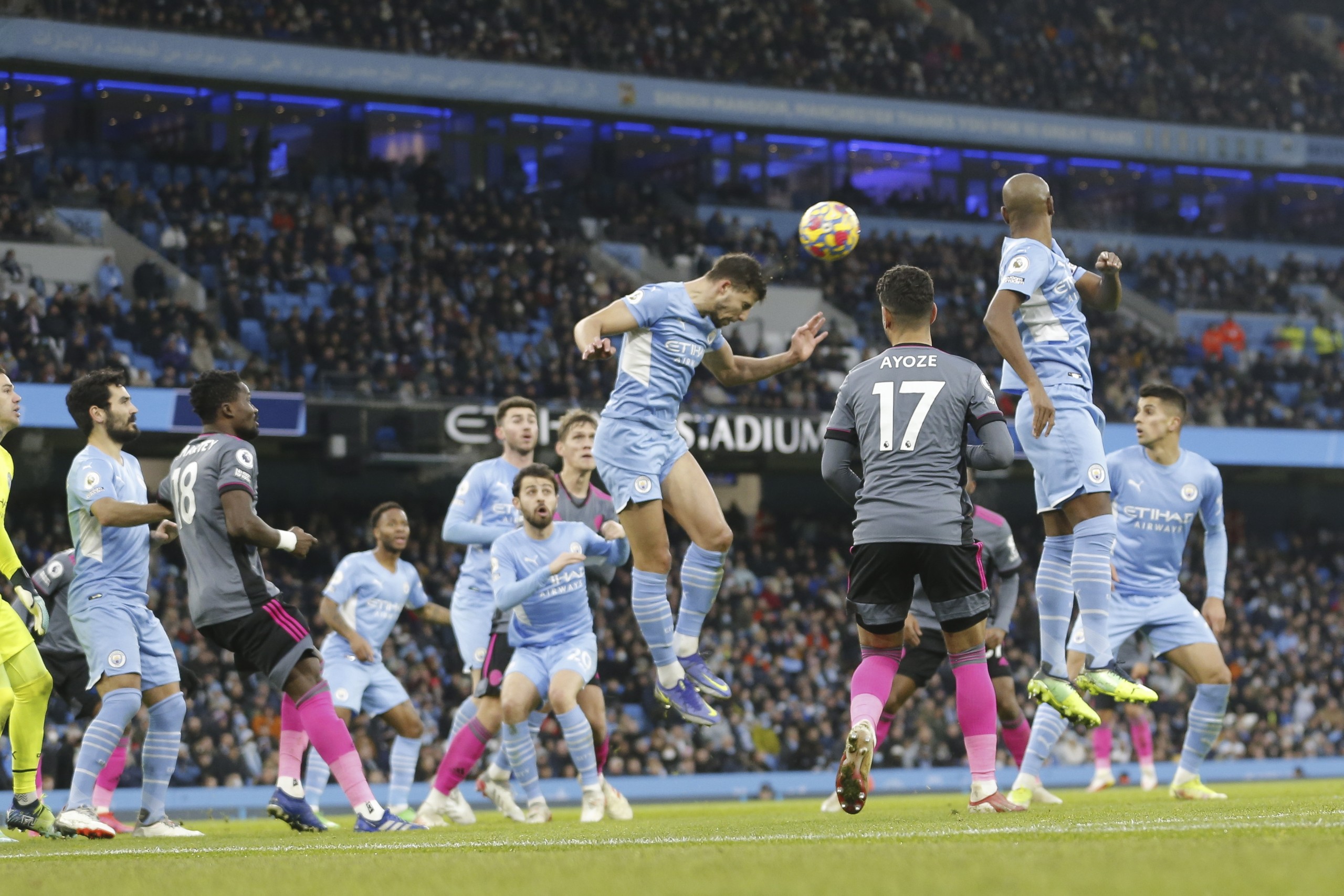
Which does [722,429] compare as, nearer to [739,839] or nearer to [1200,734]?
[1200,734]

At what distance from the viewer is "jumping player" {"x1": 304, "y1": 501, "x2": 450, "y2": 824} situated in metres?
11.1

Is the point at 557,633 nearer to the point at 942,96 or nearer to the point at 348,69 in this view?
the point at 348,69

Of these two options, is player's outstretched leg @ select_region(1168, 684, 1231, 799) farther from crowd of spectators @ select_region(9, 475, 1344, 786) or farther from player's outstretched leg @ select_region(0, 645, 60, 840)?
crowd of spectators @ select_region(9, 475, 1344, 786)

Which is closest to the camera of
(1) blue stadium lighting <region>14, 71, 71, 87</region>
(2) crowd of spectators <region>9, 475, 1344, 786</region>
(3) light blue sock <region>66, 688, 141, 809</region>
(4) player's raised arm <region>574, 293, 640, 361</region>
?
(4) player's raised arm <region>574, 293, 640, 361</region>

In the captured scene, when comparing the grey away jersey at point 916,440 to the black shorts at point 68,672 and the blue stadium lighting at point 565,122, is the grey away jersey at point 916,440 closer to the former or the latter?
the black shorts at point 68,672

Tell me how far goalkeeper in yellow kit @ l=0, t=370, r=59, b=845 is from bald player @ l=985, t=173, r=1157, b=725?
5.22 m

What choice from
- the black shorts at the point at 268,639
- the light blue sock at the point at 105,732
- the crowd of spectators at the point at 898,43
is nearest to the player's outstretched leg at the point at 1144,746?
the black shorts at the point at 268,639

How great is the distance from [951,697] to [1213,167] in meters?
18.2

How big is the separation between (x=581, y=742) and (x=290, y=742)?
192 cm

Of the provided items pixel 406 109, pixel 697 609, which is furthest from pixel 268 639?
pixel 406 109

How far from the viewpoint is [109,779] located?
29.9 feet

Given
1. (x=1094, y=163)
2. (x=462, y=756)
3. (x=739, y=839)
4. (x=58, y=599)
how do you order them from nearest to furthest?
(x=739, y=839) < (x=58, y=599) < (x=462, y=756) < (x=1094, y=163)

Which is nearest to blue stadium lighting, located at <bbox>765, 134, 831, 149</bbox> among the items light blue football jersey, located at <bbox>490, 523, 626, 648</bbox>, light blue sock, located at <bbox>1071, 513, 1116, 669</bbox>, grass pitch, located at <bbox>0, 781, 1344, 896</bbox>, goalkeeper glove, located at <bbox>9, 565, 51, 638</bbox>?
light blue football jersey, located at <bbox>490, 523, 626, 648</bbox>

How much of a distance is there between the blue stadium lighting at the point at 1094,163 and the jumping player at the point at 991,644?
79.7ft
